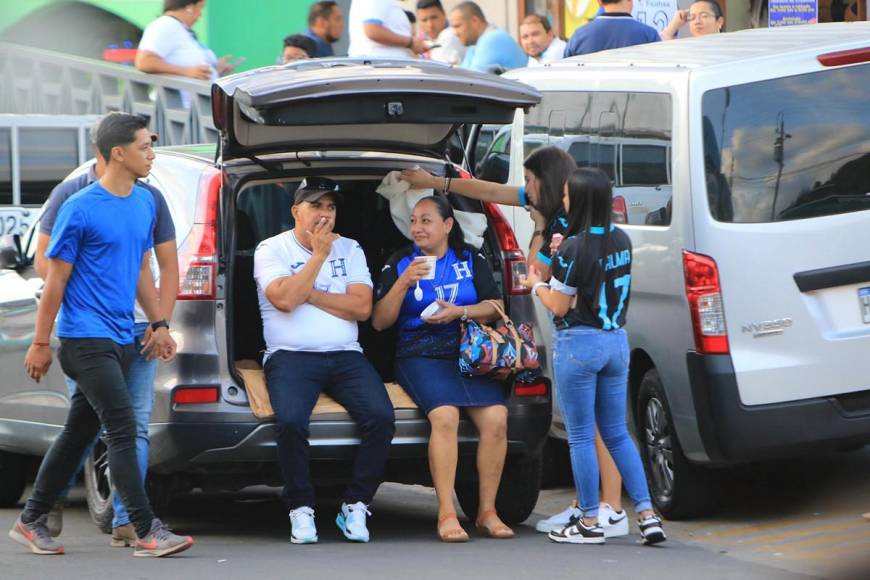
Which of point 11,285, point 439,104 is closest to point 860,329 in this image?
point 439,104

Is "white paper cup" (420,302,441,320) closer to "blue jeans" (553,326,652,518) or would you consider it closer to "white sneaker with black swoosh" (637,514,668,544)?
"blue jeans" (553,326,652,518)

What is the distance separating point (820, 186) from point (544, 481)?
264cm

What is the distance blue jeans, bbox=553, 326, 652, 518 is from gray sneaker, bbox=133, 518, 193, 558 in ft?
5.63

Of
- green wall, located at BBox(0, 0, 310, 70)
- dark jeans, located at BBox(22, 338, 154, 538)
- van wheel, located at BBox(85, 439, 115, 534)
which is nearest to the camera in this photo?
dark jeans, located at BBox(22, 338, 154, 538)

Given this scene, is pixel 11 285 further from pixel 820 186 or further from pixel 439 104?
pixel 820 186

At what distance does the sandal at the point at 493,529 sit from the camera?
24.9 feet

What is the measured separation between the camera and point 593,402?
24.5 ft

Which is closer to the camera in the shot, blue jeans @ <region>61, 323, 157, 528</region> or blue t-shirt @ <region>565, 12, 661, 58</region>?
blue jeans @ <region>61, 323, 157, 528</region>

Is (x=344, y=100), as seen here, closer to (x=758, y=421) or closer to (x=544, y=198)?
(x=544, y=198)

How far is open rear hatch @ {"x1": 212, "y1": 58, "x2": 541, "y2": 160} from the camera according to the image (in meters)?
7.16

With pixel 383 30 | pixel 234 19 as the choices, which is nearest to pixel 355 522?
pixel 383 30

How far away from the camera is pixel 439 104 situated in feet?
24.5

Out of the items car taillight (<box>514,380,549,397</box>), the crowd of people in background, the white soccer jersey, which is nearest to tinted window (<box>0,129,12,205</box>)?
the crowd of people in background

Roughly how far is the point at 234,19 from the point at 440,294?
34.9 feet
